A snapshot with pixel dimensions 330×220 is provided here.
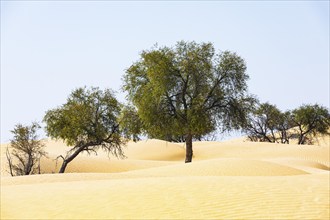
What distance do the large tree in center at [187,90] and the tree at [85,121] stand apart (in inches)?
120

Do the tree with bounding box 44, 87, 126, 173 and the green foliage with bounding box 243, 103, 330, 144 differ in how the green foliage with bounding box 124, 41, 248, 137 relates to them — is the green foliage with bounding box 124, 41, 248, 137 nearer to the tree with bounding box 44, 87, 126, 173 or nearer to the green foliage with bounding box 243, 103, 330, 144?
the tree with bounding box 44, 87, 126, 173

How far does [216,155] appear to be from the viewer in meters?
41.0

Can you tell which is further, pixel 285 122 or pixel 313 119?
pixel 285 122

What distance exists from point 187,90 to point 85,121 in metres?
7.70

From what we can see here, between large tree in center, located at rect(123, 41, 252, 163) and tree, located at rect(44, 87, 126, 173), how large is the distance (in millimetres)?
3049

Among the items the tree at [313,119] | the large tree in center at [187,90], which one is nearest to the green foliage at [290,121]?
the tree at [313,119]

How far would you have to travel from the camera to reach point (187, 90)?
30500mm

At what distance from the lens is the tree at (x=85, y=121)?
31250 millimetres

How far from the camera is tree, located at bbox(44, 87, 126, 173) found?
3125cm

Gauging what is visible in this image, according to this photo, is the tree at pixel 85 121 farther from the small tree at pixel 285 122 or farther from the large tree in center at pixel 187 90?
the small tree at pixel 285 122

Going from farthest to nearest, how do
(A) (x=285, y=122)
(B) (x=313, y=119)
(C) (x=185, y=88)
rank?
(A) (x=285, y=122) < (B) (x=313, y=119) < (C) (x=185, y=88)

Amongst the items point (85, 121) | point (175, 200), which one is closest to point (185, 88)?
point (85, 121)

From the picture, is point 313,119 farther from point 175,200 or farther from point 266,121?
point 175,200

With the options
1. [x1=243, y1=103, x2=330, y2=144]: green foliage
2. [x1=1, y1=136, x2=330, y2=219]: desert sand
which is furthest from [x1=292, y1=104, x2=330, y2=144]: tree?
[x1=1, y1=136, x2=330, y2=219]: desert sand
